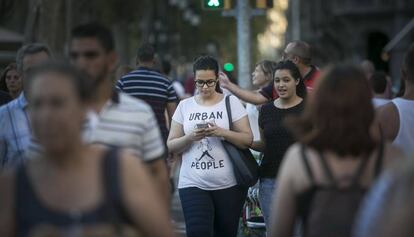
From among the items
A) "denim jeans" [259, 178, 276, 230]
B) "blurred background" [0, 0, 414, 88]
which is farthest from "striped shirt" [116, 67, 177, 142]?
"blurred background" [0, 0, 414, 88]

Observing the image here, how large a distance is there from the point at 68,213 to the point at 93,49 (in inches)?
59.2

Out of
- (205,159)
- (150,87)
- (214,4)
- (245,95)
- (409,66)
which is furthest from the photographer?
(214,4)

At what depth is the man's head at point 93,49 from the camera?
5.70 meters

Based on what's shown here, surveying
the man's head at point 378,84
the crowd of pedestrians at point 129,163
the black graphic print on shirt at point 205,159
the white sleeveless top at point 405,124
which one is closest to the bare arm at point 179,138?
the black graphic print on shirt at point 205,159

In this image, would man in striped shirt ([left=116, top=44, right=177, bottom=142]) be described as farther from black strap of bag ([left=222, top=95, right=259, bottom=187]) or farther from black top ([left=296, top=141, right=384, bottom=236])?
black top ([left=296, top=141, right=384, bottom=236])

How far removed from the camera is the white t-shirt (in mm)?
9406

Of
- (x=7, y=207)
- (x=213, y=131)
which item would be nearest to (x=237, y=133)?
(x=213, y=131)

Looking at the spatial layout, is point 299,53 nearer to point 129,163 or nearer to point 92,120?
point 92,120

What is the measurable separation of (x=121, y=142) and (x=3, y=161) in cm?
174

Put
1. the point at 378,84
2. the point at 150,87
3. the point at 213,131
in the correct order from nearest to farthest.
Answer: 1. the point at 213,131
2. the point at 150,87
3. the point at 378,84

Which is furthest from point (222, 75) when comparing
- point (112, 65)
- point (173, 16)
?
point (173, 16)

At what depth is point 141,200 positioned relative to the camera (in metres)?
4.46

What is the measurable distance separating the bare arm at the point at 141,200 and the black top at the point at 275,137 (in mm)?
4886

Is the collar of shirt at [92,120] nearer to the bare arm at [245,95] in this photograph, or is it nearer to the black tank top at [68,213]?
the black tank top at [68,213]
